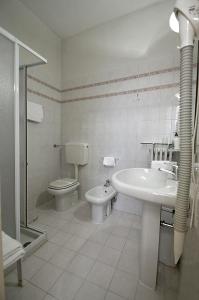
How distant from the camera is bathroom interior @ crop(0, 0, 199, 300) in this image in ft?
2.73

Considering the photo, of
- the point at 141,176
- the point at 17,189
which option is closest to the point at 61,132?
the point at 17,189

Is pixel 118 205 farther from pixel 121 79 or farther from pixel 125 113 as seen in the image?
pixel 121 79

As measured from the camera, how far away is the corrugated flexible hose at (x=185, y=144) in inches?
26.8

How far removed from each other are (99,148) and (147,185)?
1202 millimetres

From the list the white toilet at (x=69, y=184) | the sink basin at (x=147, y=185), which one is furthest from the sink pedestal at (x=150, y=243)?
the white toilet at (x=69, y=184)

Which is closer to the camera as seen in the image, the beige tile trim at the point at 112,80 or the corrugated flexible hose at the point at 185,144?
the corrugated flexible hose at the point at 185,144

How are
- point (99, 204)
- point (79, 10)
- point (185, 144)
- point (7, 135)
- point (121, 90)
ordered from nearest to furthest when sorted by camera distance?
point (185, 144), point (7, 135), point (99, 204), point (79, 10), point (121, 90)

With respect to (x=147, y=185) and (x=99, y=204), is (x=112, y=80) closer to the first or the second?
(x=147, y=185)

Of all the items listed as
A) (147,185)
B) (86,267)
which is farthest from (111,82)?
(86,267)

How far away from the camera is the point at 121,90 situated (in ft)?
7.09

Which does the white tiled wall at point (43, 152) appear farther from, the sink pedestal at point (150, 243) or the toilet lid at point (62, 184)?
the sink pedestal at point (150, 243)

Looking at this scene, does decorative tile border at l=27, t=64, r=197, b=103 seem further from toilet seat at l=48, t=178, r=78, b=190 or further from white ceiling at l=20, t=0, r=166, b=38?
toilet seat at l=48, t=178, r=78, b=190

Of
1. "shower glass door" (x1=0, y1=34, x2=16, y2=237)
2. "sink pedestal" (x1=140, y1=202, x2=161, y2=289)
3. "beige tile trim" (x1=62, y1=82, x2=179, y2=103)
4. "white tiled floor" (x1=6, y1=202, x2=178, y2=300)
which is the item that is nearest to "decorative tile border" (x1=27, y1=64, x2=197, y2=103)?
"beige tile trim" (x1=62, y1=82, x2=179, y2=103)

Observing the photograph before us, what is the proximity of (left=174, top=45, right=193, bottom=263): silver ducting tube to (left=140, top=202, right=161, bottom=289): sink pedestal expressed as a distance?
300 mm
